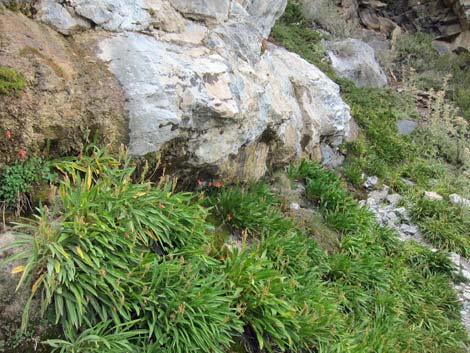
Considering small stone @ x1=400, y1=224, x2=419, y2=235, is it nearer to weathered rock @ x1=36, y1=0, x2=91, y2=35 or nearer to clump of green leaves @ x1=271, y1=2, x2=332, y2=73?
clump of green leaves @ x1=271, y1=2, x2=332, y2=73

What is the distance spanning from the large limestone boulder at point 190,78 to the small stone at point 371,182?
2.62m

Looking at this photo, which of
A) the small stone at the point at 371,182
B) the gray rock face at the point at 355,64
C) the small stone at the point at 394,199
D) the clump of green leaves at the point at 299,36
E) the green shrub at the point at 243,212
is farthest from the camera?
the gray rock face at the point at 355,64

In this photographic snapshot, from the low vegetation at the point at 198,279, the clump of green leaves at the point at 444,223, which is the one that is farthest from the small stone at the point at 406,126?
the low vegetation at the point at 198,279

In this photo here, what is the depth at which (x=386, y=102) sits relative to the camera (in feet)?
43.5

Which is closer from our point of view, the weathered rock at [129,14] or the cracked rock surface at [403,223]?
the weathered rock at [129,14]

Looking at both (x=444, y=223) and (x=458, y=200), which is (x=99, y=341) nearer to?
(x=444, y=223)

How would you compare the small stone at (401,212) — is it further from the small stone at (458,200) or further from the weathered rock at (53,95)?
the weathered rock at (53,95)

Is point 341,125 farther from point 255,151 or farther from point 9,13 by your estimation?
point 9,13

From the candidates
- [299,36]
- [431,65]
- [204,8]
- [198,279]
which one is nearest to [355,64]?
[299,36]

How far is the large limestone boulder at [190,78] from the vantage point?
4688mm

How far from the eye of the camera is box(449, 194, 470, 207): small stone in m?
8.82

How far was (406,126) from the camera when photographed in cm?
1241

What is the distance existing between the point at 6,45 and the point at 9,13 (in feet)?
1.72

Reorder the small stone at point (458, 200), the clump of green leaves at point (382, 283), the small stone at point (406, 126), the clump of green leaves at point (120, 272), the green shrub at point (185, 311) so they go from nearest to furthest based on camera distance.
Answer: the clump of green leaves at point (120, 272)
the green shrub at point (185, 311)
the clump of green leaves at point (382, 283)
the small stone at point (458, 200)
the small stone at point (406, 126)
